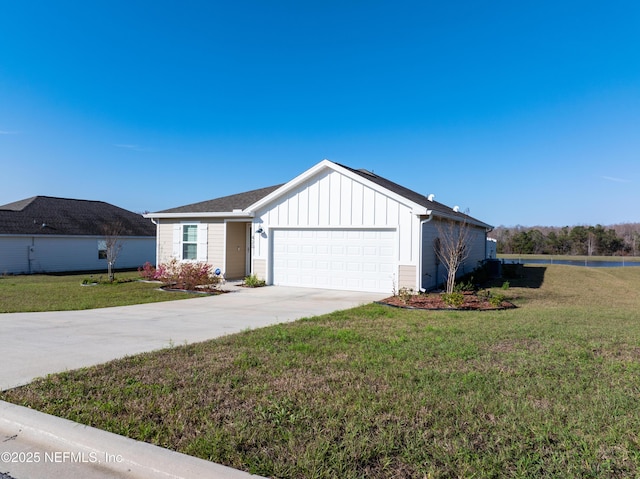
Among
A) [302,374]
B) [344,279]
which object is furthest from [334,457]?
[344,279]

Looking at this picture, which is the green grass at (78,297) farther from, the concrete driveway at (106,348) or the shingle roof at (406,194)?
the shingle roof at (406,194)

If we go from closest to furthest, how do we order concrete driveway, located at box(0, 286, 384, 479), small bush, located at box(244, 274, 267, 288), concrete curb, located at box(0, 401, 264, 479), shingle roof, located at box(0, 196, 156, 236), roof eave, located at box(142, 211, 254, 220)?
concrete curb, located at box(0, 401, 264, 479) → concrete driveway, located at box(0, 286, 384, 479) → small bush, located at box(244, 274, 267, 288) → roof eave, located at box(142, 211, 254, 220) → shingle roof, located at box(0, 196, 156, 236)

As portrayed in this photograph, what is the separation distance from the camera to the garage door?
13859 mm

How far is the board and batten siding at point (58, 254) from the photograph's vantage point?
21875 millimetres

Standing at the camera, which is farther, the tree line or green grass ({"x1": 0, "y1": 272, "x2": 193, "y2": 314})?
the tree line

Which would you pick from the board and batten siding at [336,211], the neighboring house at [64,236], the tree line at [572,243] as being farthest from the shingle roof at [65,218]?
the tree line at [572,243]

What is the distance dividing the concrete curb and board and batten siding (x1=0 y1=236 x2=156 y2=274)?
69.3ft

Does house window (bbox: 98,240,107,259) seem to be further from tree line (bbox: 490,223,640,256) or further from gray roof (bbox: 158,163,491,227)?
tree line (bbox: 490,223,640,256)

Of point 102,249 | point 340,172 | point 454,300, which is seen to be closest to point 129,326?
point 454,300

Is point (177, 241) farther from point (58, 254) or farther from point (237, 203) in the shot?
point (58, 254)

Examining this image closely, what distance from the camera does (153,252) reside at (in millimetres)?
28453

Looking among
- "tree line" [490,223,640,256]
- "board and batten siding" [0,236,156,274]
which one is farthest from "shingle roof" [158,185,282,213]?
"tree line" [490,223,640,256]

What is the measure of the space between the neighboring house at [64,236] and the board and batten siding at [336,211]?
1276 cm

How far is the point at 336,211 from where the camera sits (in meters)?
14.4
